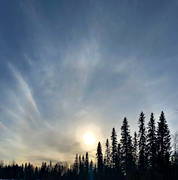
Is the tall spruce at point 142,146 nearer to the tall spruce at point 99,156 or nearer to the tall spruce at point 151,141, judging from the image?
the tall spruce at point 151,141

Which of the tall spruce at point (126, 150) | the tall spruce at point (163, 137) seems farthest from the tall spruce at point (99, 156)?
the tall spruce at point (163, 137)

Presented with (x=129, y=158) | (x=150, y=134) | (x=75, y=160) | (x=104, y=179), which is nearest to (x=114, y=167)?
(x=104, y=179)

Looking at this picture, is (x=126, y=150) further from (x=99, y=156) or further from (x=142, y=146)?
(x=99, y=156)

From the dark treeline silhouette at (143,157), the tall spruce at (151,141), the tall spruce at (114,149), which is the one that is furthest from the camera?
the tall spruce at (114,149)

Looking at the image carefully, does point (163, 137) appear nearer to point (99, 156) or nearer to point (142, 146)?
point (142, 146)

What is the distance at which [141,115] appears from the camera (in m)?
51.7

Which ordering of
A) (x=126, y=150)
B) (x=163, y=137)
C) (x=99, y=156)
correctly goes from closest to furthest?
1. (x=163, y=137)
2. (x=126, y=150)
3. (x=99, y=156)

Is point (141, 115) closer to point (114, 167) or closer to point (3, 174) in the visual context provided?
point (114, 167)

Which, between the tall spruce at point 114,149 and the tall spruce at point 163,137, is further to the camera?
the tall spruce at point 114,149

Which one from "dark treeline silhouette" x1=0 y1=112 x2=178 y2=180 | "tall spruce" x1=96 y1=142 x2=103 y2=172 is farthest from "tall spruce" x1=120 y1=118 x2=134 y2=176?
"tall spruce" x1=96 y1=142 x2=103 y2=172

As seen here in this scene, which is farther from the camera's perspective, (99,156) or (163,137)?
(99,156)

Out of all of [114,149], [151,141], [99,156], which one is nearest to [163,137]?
[151,141]

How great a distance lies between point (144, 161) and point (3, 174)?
11287 centimetres

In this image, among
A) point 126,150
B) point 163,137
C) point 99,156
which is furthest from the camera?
Answer: point 99,156
